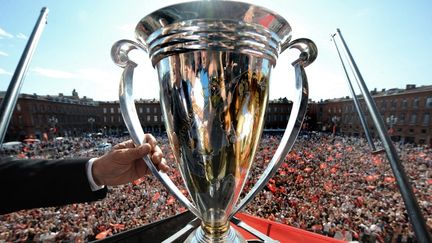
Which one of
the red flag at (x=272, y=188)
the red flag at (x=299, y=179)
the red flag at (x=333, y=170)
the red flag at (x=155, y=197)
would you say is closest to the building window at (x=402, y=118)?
the red flag at (x=333, y=170)

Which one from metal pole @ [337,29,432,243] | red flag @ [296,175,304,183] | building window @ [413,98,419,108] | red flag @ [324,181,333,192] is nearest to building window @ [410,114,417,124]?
building window @ [413,98,419,108]

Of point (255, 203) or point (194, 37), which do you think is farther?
point (255, 203)

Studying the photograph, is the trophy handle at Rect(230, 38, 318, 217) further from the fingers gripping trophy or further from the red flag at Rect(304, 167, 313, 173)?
the red flag at Rect(304, 167, 313, 173)

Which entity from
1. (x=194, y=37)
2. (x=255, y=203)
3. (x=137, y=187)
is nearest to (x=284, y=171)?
(x=255, y=203)

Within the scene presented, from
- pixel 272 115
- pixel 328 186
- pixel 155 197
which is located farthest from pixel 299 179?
pixel 272 115

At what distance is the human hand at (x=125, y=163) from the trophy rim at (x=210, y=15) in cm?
40

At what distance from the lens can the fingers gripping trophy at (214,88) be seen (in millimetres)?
616

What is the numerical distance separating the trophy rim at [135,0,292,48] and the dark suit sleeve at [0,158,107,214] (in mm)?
671

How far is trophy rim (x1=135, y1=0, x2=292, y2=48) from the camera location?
1.88 feet

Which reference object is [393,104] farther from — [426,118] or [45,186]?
[45,186]

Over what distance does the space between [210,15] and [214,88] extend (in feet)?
0.63

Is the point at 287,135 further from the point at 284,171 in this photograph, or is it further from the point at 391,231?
the point at 284,171

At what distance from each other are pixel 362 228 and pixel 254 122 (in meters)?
6.10

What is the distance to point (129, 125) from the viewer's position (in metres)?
0.83
